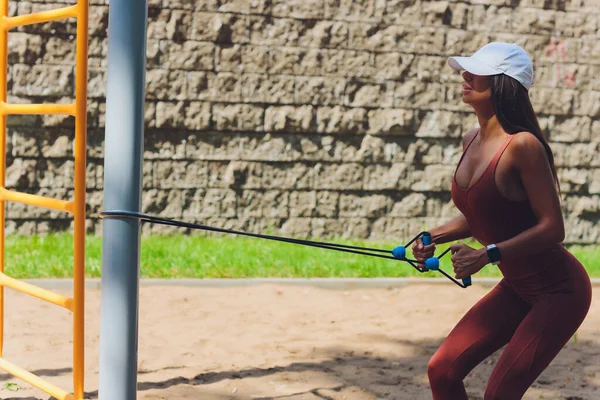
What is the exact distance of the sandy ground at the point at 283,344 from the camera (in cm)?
540

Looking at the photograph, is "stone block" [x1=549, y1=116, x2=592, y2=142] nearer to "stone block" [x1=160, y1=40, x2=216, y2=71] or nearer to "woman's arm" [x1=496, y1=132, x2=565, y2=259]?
"stone block" [x1=160, y1=40, x2=216, y2=71]

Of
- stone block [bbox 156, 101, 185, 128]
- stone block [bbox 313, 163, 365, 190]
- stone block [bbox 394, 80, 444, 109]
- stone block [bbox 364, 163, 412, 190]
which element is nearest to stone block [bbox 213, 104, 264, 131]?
stone block [bbox 156, 101, 185, 128]

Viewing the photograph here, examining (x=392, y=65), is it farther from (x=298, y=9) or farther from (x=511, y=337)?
(x=511, y=337)

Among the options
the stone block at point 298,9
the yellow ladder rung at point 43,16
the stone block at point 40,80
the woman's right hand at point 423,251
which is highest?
the stone block at point 298,9

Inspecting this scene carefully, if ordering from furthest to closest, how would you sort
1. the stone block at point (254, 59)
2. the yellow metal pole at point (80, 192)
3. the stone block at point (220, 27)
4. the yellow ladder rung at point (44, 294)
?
1. the stone block at point (254, 59)
2. the stone block at point (220, 27)
3. the yellow ladder rung at point (44, 294)
4. the yellow metal pole at point (80, 192)

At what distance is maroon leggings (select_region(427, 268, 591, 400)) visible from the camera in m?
3.23

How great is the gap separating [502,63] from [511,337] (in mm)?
1007

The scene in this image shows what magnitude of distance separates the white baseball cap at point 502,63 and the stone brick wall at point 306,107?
663 cm

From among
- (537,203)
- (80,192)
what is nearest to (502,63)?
(537,203)

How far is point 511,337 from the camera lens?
3.44 m

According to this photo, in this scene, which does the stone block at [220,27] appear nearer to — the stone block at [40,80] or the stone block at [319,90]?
the stone block at [319,90]

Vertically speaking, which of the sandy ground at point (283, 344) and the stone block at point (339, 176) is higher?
the stone block at point (339, 176)

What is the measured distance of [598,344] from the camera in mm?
6668

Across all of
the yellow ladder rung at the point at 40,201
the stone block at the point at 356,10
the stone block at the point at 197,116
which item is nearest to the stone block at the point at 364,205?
the stone block at the point at 197,116
